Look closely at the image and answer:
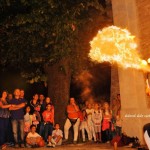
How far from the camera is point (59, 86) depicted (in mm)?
14312

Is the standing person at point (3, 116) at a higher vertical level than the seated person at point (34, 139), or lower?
higher

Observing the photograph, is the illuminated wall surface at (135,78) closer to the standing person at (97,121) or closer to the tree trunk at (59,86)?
the standing person at (97,121)

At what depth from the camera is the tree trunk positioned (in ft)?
46.4

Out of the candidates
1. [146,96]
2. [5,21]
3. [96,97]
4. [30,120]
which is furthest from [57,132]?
[96,97]

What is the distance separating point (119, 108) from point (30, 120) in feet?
11.1

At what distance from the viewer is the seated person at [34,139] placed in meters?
11.7

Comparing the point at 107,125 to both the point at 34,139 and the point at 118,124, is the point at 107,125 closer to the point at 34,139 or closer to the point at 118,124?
the point at 118,124

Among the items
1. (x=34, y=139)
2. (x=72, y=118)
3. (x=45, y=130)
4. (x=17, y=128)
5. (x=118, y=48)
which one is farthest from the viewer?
(x=72, y=118)

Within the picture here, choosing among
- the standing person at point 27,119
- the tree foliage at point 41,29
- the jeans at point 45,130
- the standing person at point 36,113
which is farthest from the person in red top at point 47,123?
the tree foliage at point 41,29

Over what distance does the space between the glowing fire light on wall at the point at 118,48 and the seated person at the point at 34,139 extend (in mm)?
3421

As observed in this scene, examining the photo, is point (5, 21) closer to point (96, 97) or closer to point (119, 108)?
point (119, 108)

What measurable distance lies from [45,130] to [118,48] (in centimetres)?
388

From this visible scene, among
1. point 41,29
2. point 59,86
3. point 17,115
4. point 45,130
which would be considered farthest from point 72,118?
point 41,29

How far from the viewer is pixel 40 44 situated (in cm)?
1322
